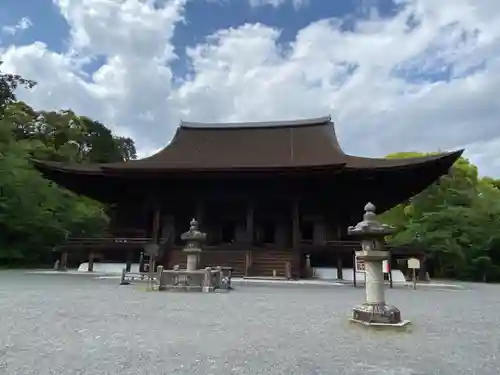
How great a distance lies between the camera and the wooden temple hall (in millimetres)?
16391

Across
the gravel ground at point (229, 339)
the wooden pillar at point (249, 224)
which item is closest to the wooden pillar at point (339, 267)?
the wooden pillar at point (249, 224)

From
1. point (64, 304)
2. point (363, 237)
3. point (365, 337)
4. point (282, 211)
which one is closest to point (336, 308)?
point (363, 237)

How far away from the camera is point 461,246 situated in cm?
2192

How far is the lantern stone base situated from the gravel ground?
0.22 meters

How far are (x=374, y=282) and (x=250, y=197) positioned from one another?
40.1 ft

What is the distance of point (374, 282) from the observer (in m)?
6.16

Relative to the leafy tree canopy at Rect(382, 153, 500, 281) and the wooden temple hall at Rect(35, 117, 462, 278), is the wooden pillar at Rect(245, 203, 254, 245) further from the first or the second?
the leafy tree canopy at Rect(382, 153, 500, 281)

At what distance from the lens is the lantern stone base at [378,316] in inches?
231

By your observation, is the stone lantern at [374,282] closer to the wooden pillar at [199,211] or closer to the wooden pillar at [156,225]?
the wooden pillar at [156,225]

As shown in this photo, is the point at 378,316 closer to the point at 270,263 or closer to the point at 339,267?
the point at 270,263

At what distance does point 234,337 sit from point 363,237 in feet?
8.38

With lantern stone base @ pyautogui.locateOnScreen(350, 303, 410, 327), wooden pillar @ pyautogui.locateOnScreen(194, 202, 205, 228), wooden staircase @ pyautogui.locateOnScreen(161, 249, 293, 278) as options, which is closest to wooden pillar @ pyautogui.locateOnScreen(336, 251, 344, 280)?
wooden staircase @ pyautogui.locateOnScreen(161, 249, 293, 278)

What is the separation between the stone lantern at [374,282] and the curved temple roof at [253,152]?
30.4 ft

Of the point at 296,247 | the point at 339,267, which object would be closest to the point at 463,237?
the point at 339,267
